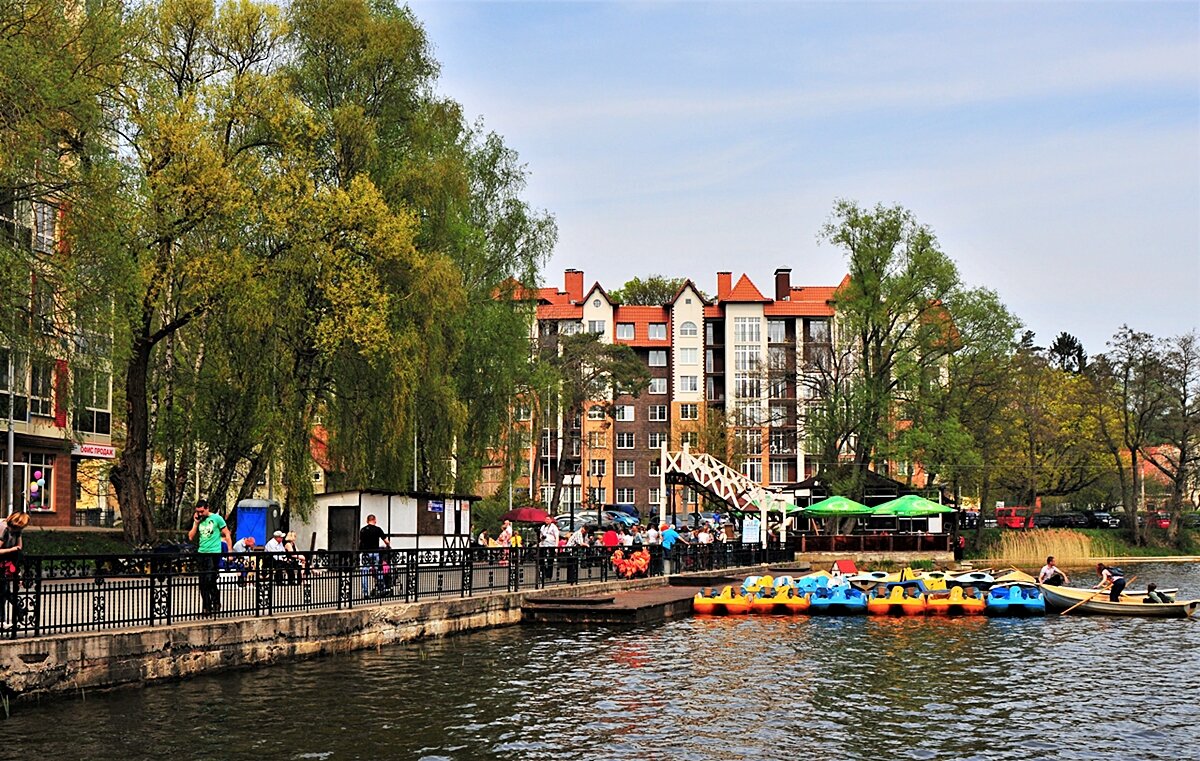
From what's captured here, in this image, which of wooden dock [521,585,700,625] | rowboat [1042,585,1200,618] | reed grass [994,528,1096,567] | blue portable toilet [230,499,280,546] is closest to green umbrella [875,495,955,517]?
reed grass [994,528,1096,567]

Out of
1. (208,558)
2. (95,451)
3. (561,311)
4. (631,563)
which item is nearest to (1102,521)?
(561,311)

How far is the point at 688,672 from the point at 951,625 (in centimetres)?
1212

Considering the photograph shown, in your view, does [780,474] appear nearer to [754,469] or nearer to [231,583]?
[754,469]

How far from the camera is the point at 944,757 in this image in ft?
53.6

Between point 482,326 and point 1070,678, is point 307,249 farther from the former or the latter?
point 1070,678

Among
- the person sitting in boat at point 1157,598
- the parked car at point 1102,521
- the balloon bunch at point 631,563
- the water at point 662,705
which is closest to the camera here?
the water at point 662,705

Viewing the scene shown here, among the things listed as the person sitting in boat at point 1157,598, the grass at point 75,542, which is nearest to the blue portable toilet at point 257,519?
the grass at point 75,542

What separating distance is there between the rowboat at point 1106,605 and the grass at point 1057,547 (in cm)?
3329

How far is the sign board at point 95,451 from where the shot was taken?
2109 inches

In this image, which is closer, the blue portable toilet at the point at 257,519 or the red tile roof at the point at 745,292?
the blue portable toilet at the point at 257,519

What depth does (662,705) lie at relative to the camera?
66.6 ft

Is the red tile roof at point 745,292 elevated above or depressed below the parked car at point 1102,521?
above

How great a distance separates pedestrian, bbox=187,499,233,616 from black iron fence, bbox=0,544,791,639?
2cm

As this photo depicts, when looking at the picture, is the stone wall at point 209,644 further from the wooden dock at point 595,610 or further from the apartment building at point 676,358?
the apartment building at point 676,358
